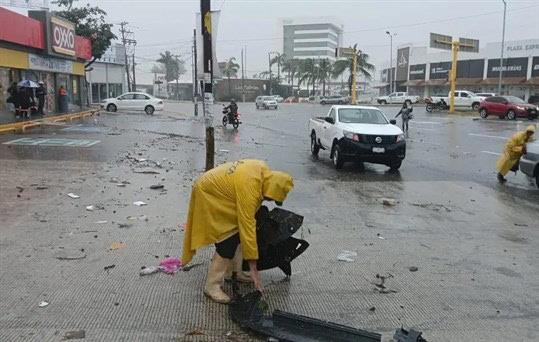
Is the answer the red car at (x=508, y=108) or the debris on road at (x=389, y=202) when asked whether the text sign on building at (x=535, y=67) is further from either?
the debris on road at (x=389, y=202)

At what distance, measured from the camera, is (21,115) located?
84.3 ft

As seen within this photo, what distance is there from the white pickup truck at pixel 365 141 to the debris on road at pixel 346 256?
22.4 ft

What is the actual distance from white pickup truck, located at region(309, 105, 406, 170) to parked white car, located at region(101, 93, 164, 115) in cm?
2833

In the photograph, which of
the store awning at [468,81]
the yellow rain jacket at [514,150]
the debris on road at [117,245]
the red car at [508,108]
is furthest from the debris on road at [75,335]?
the store awning at [468,81]

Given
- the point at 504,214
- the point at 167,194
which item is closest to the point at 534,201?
the point at 504,214

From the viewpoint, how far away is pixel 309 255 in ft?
20.5

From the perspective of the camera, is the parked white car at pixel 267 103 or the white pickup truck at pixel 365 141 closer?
the white pickup truck at pixel 365 141

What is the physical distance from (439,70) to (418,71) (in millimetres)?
5644

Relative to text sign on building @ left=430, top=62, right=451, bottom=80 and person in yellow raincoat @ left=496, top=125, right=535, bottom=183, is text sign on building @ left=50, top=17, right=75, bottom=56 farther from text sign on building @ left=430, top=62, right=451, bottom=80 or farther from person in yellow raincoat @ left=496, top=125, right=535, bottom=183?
text sign on building @ left=430, top=62, right=451, bottom=80

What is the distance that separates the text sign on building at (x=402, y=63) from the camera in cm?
9181

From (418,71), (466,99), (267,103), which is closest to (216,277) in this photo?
(267,103)

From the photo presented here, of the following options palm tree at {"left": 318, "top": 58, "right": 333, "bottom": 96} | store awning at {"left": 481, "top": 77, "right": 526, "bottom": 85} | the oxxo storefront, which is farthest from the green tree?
palm tree at {"left": 318, "top": 58, "right": 333, "bottom": 96}

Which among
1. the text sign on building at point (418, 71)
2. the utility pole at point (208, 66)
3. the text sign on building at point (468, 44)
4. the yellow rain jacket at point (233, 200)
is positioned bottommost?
the yellow rain jacket at point (233, 200)

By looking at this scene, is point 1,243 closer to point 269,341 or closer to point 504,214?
point 269,341
